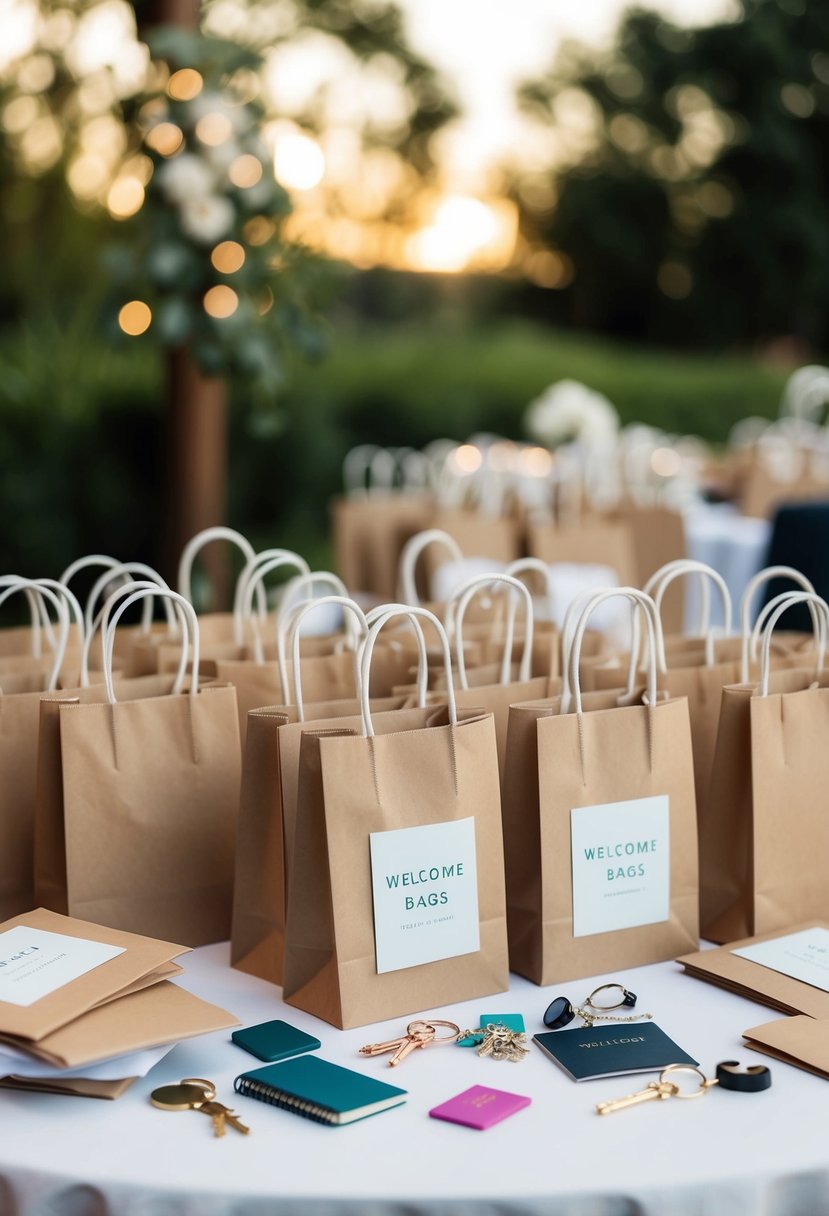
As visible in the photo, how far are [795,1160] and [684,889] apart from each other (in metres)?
0.46

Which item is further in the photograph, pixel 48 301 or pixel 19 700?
pixel 48 301

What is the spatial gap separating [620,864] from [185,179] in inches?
88.1

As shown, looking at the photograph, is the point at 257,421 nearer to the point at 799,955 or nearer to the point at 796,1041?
the point at 799,955

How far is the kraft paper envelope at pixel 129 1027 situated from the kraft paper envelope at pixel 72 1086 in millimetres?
24

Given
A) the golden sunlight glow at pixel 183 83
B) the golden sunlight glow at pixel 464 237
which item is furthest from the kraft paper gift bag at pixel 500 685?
the golden sunlight glow at pixel 464 237

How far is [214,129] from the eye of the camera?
311cm

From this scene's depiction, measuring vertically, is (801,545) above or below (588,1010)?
above

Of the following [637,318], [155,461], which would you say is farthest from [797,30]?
[155,461]

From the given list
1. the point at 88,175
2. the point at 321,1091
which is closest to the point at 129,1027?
the point at 321,1091

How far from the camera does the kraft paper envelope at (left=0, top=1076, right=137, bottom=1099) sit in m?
1.11

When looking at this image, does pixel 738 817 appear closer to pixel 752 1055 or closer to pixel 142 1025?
pixel 752 1055

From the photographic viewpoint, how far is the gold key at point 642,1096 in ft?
3.57

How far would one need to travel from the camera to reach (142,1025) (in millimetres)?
1152

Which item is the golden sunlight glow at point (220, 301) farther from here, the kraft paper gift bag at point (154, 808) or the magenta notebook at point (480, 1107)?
the magenta notebook at point (480, 1107)
